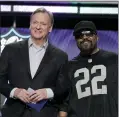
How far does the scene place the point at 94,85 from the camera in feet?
5.77

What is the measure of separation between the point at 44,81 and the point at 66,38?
50.2 inches

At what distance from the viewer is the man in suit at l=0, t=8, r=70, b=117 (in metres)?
1.65

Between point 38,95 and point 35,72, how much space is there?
0.42 ft

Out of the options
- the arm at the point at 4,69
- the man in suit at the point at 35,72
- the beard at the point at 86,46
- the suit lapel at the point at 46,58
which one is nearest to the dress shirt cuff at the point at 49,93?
the man in suit at the point at 35,72

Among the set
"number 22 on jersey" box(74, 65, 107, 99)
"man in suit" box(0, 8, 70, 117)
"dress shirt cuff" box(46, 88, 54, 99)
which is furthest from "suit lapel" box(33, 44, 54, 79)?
"number 22 on jersey" box(74, 65, 107, 99)

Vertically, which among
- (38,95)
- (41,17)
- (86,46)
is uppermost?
Answer: (41,17)

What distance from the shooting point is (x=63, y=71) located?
172cm

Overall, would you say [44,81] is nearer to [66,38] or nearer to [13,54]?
[13,54]

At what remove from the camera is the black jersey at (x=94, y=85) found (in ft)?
5.63

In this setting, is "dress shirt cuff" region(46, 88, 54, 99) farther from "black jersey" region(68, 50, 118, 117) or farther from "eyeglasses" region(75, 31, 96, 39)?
"eyeglasses" region(75, 31, 96, 39)

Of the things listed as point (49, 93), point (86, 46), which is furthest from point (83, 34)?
point (49, 93)

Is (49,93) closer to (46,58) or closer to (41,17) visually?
(46,58)

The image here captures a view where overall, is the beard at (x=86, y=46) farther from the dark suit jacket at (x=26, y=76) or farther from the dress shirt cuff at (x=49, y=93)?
the dress shirt cuff at (x=49, y=93)

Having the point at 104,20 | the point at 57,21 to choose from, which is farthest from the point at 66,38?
the point at 104,20
